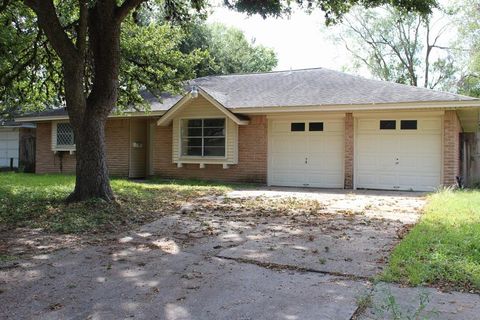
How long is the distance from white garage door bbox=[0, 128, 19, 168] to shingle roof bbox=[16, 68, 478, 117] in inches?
277

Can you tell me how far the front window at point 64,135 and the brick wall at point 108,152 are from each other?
0.51 m

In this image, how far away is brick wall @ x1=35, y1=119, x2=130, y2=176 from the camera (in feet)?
63.0

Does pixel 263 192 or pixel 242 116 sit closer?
pixel 263 192

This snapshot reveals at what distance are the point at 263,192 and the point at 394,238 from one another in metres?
6.81

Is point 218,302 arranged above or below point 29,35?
below

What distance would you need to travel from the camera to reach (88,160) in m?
9.74

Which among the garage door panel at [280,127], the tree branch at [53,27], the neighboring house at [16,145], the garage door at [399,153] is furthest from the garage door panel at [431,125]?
the neighboring house at [16,145]

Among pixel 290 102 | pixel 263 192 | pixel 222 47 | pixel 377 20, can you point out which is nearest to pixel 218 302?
pixel 263 192

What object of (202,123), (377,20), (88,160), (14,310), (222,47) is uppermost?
(377,20)

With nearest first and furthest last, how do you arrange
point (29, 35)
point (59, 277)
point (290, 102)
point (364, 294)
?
point (364, 294) < point (59, 277) < point (29, 35) < point (290, 102)

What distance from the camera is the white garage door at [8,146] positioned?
26.6 meters

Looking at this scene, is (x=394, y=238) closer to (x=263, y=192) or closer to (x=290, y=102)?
(x=263, y=192)

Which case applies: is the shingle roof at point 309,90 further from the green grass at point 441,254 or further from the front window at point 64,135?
the green grass at point 441,254

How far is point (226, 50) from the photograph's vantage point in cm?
3588
